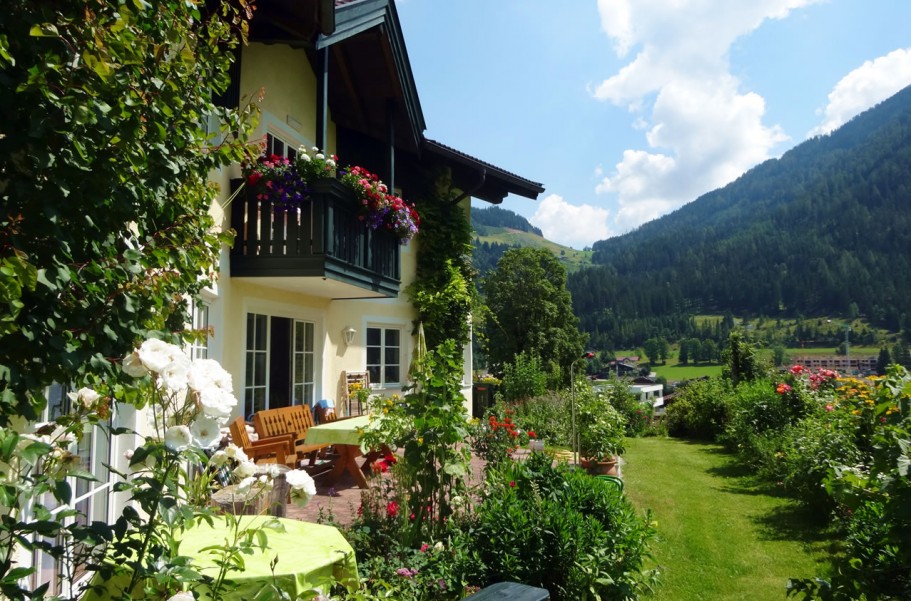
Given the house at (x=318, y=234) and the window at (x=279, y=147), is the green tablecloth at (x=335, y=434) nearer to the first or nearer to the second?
the house at (x=318, y=234)

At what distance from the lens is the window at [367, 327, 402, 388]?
443 inches

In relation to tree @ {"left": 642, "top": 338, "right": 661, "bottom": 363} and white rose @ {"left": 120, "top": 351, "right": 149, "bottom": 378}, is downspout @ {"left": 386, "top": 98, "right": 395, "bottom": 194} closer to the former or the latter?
white rose @ {"left": 120, "top": 351, "right": 149, "bottom": 378}

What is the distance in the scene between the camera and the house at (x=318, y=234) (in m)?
7.00

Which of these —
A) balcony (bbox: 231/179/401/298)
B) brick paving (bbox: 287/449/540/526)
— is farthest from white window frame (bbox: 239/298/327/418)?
brick paving (bbox: 287/449/540/526)

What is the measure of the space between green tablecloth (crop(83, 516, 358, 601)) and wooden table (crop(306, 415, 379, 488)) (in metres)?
3.56

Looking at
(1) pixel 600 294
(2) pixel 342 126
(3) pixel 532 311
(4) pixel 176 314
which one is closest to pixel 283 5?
(2) pixel 342 126

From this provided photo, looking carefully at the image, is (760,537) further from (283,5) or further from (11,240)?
(283,5)

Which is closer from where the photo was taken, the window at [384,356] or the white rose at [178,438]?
the white rose at [178,438]

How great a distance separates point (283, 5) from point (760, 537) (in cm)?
Result: 834

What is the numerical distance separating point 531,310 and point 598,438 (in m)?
31.2

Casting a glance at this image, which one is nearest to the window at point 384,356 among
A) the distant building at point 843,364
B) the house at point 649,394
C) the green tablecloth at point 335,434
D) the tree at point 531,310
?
the green tablecloth at point 335,434

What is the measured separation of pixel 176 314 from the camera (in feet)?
8.18

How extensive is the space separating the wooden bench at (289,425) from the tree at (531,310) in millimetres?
29980

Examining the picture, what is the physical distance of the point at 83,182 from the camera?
1.75 m
